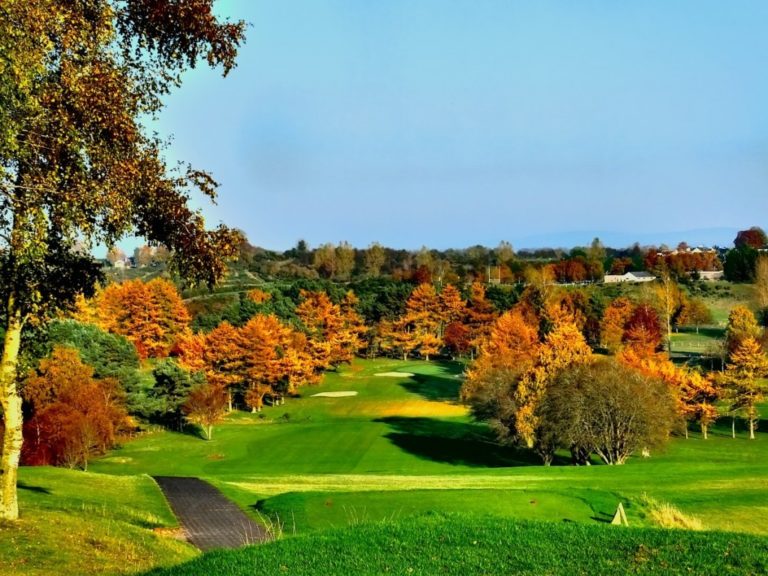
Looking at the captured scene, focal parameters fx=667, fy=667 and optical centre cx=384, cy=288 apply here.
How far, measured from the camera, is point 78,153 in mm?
11391

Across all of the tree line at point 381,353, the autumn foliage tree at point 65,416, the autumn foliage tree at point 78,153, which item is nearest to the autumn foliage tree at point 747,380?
the tree line at point 381,353

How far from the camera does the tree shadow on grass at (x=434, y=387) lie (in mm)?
78162

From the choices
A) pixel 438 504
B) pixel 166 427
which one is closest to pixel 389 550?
pixel 438 504

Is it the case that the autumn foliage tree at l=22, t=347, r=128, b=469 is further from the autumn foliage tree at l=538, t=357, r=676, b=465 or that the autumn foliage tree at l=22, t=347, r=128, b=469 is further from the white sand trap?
the white sand trap

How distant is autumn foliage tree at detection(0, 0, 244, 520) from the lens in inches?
408

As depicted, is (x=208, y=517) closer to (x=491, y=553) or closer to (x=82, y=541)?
(x=82, y=541)

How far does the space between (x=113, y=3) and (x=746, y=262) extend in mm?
167861

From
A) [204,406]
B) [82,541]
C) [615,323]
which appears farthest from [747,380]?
[82,541]

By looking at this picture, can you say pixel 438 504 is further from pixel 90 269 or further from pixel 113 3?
pixel 113 3

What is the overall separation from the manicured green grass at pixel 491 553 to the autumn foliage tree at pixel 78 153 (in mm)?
5727

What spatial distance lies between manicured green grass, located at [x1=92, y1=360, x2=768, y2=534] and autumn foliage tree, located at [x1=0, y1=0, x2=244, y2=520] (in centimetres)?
857

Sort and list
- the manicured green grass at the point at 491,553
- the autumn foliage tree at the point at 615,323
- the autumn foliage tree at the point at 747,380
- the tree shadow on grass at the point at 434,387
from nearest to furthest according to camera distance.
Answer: the manicured green grass at the point at 491,553 → the autumn foliage tree at the point at 747,380 → the tree shadow on grass at the point at 434,387 → the autumn foliage tree at the point at 615,323

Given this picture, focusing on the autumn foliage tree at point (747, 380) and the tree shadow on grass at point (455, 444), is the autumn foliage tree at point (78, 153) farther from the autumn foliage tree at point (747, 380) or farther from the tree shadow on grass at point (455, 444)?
the autumn foliage tree at point (747, 380)

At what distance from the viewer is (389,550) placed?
10.6 m
